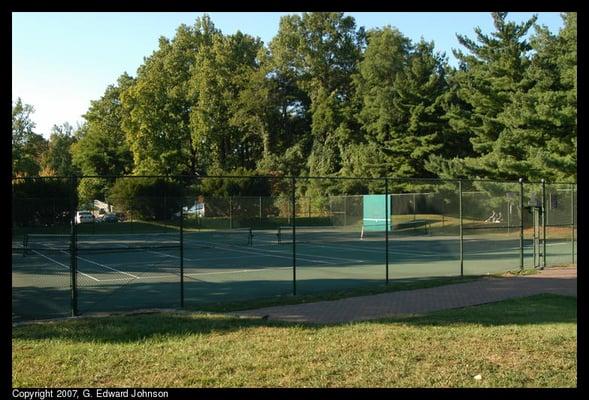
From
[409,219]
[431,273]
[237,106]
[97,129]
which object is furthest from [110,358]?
[97,129]

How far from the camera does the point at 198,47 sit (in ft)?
263

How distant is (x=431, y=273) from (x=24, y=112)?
2454 inches

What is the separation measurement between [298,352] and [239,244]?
2293cm

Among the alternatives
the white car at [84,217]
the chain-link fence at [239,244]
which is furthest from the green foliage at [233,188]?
the white car at [84,217]

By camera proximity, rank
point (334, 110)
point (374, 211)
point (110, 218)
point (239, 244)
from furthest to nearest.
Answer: point (334, 110)
point (374, 211)
point (239, 244)
point (110, 218)

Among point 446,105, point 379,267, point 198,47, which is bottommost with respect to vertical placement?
point 379,267

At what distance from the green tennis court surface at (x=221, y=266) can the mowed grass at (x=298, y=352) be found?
283cm

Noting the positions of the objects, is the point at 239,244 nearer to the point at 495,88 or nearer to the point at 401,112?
the point at 495,88

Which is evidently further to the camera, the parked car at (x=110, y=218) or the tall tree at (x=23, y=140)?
the tall tree at (x=23, y=140)

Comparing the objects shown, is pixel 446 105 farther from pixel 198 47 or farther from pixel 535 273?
pixel 198 47

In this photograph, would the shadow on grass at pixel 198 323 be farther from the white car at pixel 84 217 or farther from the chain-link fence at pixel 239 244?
the white car at pixel 84 217

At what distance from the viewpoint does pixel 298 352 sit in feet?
24.0

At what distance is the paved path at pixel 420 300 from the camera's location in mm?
10273

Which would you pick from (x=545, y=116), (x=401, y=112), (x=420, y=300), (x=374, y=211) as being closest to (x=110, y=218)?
(x=420, y=300)
